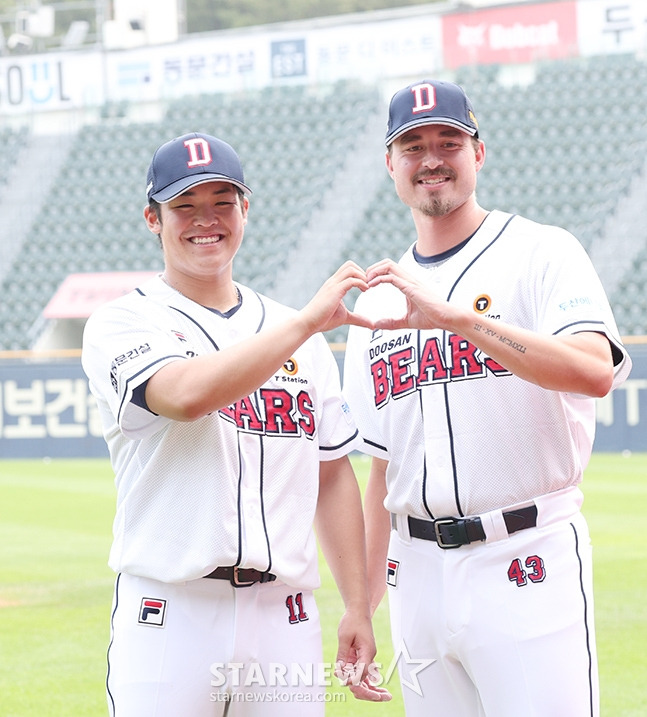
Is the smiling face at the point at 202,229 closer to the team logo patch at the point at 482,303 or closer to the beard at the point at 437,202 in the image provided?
the beard at the point at 437,202

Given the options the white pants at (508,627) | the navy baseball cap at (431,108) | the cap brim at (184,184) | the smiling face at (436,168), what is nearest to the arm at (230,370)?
the cap brim at (184,184)

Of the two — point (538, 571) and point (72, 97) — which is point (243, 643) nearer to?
point (538, 571)

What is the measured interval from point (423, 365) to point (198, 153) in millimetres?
844

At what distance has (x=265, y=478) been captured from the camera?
2.91 meters

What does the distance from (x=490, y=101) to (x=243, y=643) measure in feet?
67.2

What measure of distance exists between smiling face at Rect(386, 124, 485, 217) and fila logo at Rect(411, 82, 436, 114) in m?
0.05

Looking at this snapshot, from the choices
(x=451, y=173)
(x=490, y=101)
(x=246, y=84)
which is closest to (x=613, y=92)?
(x=490, y=101)

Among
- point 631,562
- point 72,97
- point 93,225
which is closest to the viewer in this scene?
point 631,562

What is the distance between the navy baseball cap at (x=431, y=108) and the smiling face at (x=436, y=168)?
3 cm

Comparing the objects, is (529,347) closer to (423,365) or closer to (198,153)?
(423,365)

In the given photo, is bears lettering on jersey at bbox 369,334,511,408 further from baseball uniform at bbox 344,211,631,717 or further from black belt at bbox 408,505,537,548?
black belt at bbox 408,505,537,548

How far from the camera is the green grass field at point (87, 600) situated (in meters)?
5.39

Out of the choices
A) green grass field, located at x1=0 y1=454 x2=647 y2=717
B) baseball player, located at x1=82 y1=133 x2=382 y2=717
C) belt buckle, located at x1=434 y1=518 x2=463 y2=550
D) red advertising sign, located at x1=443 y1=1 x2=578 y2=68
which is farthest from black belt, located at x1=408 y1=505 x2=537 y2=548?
red advertising sign, located at x1=443 y1=1 x2=578 y2=68

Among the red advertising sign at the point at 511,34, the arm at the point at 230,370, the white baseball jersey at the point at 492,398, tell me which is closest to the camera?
the arm at the point at 230,370
